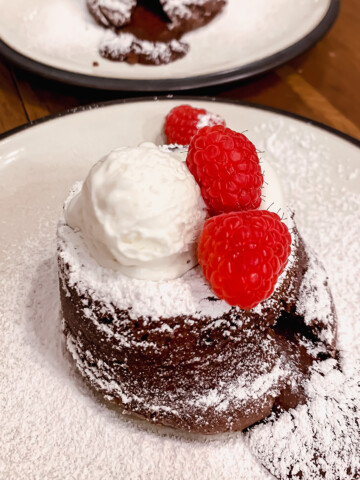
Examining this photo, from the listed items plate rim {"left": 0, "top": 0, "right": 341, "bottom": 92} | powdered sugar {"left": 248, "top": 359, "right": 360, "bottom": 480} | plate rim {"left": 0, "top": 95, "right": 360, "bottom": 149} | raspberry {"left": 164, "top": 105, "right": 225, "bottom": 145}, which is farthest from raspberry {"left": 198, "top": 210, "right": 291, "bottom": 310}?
plate rim {"left": 0, "top": 0, "right": 341, "bottom": 92}

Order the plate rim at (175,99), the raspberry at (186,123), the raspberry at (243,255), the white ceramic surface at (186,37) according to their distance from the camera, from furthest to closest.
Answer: the white ceramic surface at (186,37) < the plate rim at (175,99) < the raspberry at (186,123) < the raspberry at (243,255)

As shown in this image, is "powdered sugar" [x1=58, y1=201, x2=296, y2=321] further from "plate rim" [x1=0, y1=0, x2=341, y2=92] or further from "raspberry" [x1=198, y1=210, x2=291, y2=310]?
"plate rim" [x1=0, y1=0, x2=341, y2=92]

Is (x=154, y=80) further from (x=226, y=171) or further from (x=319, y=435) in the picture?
(x=319, y=435)

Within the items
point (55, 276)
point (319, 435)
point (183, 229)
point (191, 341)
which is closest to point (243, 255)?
point (183, 229)

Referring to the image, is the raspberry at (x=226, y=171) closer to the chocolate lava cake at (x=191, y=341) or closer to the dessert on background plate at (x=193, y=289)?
the dessert on background plate at (x=193, y=289)

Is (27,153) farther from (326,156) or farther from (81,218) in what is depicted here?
(326,156)

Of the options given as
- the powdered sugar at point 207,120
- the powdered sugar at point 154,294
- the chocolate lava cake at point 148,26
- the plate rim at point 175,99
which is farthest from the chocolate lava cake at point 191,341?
the chocolate lava cake at point 148,26
